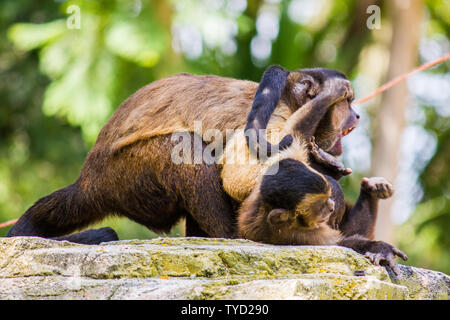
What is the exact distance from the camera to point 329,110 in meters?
6.04

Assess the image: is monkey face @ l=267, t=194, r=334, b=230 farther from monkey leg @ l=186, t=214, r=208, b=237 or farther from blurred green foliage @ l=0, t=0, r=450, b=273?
blurred green foliage @ l=0, t=0, r=450, b=273

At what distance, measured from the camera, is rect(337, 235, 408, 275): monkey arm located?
5.08 m

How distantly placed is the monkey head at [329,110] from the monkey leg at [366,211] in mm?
390

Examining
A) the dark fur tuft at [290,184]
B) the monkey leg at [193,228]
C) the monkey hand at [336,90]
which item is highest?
the monkey hand at [336,90]

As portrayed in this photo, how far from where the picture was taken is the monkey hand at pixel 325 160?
5.73m

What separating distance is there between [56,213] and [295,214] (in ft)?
6.83

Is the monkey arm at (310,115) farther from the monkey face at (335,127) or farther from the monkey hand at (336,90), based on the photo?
the monkey face at (335,127)

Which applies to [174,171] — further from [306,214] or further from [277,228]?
[306,214]

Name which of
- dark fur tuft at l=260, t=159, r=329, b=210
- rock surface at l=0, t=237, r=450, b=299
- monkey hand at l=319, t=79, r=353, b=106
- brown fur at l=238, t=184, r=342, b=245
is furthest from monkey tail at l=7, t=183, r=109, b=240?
monkey hand at l=319, t=79, r=353, b=106

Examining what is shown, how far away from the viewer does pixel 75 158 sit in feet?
59.9

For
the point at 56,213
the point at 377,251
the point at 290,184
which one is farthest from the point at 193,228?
the point at 377,251

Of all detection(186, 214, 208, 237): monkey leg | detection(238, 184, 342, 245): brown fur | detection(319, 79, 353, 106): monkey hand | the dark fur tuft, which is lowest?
detection(186, 214, 208, 237): monkey leg

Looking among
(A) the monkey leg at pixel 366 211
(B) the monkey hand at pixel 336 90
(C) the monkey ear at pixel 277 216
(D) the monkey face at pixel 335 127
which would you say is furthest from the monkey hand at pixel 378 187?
(C) the monkey ear at pixel 277 216

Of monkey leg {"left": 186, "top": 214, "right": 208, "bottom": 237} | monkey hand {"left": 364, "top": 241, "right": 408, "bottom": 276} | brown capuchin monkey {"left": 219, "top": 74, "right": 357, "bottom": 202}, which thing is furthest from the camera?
monkey leg {"left": 186, "top": 214, "right": 208, "bottom": 237}
